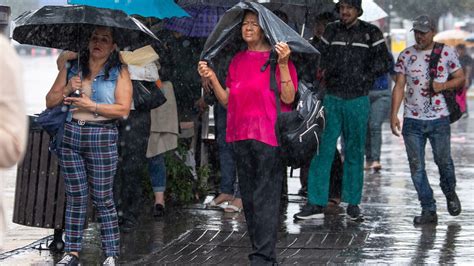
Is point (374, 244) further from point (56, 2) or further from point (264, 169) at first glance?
point (56, 2)

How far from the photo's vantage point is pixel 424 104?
1049 cm

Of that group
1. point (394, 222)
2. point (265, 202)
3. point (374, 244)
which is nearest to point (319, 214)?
point (394, 222)

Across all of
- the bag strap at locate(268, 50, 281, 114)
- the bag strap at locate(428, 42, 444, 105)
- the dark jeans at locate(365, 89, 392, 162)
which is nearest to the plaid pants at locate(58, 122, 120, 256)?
the bag strap at locate(268, 50, 281, 114)

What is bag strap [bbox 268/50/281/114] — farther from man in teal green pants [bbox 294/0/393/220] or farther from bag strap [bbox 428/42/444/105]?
bag strap [bbox 428/42/444/105]

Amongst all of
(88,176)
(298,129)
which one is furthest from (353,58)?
(88,176)

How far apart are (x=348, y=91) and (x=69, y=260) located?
341 cm

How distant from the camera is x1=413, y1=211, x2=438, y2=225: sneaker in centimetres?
1053

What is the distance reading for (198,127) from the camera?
12.3 metres

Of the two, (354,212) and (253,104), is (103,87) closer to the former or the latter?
(253,104)

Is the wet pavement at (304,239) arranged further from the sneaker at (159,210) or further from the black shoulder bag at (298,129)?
the black shoulder bag at (298,129)

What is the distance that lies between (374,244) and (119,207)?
228 cm

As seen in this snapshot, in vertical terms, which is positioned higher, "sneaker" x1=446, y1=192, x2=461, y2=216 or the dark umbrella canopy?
the dark umbrella canopy

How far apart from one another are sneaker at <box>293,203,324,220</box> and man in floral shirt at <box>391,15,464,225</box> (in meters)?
0.86

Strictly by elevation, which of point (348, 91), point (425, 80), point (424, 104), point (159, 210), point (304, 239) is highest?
point (425, 80)
